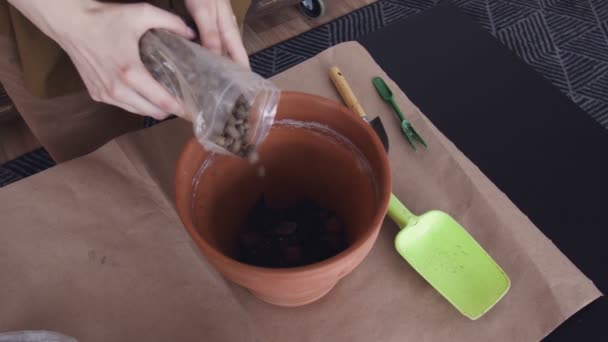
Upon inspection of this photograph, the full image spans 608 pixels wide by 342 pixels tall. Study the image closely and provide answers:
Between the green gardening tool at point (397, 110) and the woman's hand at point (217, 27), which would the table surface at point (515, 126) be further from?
the woman's hand at point (217, 27)

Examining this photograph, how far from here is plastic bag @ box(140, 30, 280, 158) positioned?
1.20ft

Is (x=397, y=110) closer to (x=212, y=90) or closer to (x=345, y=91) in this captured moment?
(x=345, y=91)

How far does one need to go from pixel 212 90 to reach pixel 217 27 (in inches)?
4.4

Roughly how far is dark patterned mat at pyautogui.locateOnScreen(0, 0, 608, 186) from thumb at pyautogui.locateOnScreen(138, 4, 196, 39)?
0.90 metres

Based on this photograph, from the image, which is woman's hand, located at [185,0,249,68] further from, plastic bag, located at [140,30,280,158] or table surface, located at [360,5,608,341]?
table surface, located at [360,5,608,341]

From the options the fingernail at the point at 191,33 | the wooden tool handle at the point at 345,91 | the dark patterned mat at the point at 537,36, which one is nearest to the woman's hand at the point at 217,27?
the fingernail at the point at 191,33

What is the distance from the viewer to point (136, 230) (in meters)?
0.51

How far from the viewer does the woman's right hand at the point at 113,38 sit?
1.28 feet

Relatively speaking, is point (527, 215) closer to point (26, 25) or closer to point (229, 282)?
point (229, 282)

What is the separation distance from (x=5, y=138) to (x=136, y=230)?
0.92 meters

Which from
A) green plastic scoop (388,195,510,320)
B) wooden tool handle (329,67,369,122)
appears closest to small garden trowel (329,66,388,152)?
wooden tool handle (329,67,369,122)

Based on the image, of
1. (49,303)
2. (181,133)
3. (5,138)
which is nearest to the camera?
(49,303)

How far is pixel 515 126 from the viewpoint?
0.61 meters

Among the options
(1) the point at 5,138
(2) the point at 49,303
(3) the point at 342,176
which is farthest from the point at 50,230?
(1) the point at 5,138
